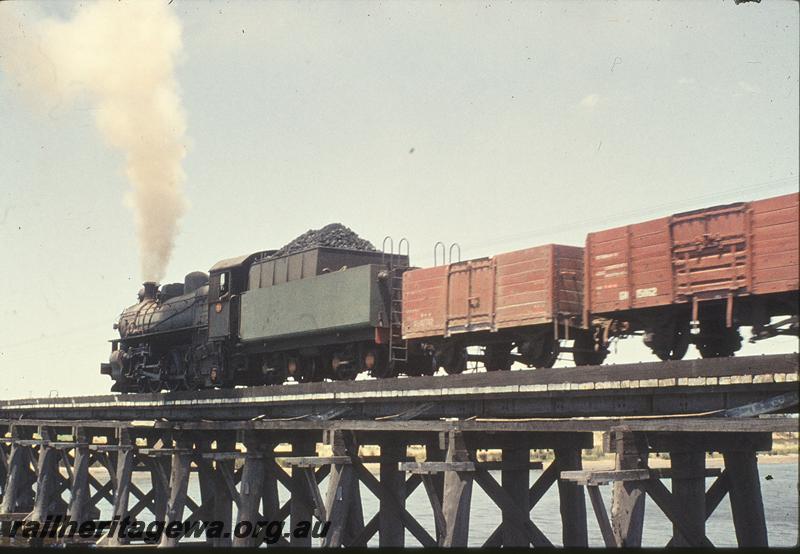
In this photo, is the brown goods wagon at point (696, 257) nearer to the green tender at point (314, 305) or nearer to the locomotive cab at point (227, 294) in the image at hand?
the green tender at point (314, 305)

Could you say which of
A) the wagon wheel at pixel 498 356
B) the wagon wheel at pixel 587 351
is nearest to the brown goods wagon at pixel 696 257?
the wagon wheel at pixel 587 351

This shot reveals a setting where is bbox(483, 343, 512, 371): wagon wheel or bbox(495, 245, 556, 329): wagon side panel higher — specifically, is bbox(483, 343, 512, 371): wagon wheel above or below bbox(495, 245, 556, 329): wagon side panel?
below

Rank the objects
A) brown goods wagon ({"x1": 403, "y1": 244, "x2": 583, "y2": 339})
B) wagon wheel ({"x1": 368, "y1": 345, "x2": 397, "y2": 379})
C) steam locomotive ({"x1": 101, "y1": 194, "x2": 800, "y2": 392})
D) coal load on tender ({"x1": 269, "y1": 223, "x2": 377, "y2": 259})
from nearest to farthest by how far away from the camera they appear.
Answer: steam locomotive ({"x1": 101, "y1": 194, "x2": 800, "y2": 392})
brown goods wagon ({"x1": 403, "y1": 244, "x2": 583, "y2": 339})
wagon wheel ({"x1": 368, "y1": 345, "x2": 397, "y2": 379})
coal load on tender ({"x1": 269, "y1": 223, "x2": 377, "y2": 259})

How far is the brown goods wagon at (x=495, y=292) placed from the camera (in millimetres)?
15320

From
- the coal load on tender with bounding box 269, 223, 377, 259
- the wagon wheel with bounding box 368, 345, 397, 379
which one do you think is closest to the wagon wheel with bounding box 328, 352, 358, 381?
the wagon wheel with bounding box 368, 345, 397, 379

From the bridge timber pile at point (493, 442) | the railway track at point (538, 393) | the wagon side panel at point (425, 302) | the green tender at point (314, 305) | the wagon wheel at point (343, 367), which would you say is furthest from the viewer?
the wagon wheel at point (343, 367)

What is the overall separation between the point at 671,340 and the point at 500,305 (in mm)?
3215

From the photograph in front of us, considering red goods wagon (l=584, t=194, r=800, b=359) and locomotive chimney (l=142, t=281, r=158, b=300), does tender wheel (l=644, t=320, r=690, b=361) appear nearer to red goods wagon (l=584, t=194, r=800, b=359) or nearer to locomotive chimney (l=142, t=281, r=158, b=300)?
red goods wagon (l=584, t=194, r=800, b=359)

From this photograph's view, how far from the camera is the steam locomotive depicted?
501 inches

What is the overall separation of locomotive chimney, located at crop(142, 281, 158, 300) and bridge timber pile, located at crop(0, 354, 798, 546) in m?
6.23

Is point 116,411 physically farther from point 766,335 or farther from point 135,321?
point 766,335

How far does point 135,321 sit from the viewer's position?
28531 millimetres

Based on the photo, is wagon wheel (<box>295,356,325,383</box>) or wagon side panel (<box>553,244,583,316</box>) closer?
wagon side panel (<box>553,244,583,316</box>)

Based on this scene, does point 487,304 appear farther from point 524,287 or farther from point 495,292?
point 524,287
